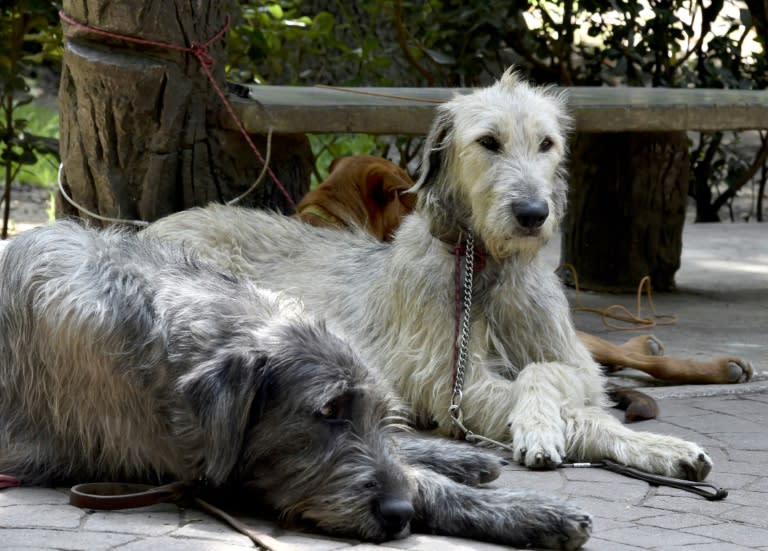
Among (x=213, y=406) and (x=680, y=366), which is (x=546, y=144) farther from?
(x=213, y=406)

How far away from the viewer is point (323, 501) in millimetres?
3814

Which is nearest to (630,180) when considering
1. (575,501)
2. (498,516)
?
(575,501)

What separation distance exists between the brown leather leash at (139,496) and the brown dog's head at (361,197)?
3394 mm

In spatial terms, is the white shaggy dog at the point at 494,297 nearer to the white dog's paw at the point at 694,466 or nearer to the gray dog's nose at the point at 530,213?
the gray dog's nose at the point at 530,213

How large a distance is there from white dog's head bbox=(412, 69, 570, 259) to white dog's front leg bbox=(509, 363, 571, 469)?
51 centimetres

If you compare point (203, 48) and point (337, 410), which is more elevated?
point (203, 48)

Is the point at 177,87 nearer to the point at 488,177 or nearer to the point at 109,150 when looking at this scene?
the point at 109,150

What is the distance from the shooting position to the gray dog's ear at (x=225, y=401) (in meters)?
3.81

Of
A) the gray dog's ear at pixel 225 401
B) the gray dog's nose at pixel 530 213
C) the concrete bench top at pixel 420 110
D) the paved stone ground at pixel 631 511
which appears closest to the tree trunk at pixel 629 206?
the concrete bench top at pixel 420 110

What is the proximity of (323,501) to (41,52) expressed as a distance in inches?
262

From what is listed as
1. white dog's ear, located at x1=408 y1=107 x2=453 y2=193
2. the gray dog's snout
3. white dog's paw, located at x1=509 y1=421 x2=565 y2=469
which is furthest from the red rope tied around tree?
the gray dog's snout

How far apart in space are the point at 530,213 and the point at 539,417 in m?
0.81

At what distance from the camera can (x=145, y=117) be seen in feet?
23.2

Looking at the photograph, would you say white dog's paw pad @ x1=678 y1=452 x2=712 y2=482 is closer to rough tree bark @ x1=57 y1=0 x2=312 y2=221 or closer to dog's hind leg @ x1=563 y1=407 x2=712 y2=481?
dog's hind leg @ x1=563 y1=407 x2=712 y2=481
